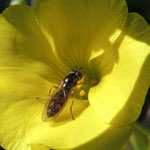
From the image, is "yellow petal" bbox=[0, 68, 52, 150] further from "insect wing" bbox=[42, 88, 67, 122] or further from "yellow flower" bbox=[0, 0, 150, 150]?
"insect wing" bbox=[42, 88, 67, 122]

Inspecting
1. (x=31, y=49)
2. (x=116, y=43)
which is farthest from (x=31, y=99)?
(x=116, y=43)

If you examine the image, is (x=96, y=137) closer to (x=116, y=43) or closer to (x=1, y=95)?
(x=116, y=43)

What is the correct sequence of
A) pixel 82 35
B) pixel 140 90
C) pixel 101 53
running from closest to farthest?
pixel 140 90, pixel 101 53, pixel 82 35

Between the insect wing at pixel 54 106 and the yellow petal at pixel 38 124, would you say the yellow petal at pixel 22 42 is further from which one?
the insect wing at pixel 54 106

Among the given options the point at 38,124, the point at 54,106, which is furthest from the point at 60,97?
the point at 38,124

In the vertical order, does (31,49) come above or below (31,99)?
above

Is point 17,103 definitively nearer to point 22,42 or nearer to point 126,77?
point 22,42

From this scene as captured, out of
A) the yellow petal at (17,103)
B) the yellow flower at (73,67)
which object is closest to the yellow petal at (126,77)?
the yellow flower at (73,67)
